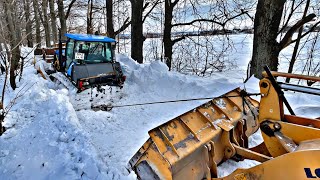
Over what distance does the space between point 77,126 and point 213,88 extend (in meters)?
3.66

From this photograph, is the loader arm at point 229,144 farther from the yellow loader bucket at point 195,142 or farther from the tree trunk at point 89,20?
the tree trunk at point 89,20

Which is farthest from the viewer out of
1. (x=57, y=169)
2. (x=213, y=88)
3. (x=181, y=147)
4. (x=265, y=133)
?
(x=213, y=88)

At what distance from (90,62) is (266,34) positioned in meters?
5.08

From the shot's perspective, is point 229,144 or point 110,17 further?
point 110,17

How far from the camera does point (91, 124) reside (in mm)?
5836

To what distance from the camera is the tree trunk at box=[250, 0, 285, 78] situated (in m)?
6.42

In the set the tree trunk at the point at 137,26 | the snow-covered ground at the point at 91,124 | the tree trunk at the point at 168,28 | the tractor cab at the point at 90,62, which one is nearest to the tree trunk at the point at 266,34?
the snow-covered ground at the point at 91,124

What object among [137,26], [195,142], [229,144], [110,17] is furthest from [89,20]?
[195,142]

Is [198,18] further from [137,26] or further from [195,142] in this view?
[195,142]

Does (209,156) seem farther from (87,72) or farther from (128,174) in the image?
(87,72)

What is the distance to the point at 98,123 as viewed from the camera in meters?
5.91

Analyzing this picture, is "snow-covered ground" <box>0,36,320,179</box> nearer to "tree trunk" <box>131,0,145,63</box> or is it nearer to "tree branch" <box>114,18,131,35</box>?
"tree trunk" <box>131,0,145,63</box>

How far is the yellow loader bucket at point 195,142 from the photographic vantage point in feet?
8.27


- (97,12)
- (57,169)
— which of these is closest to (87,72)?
(57,169)
